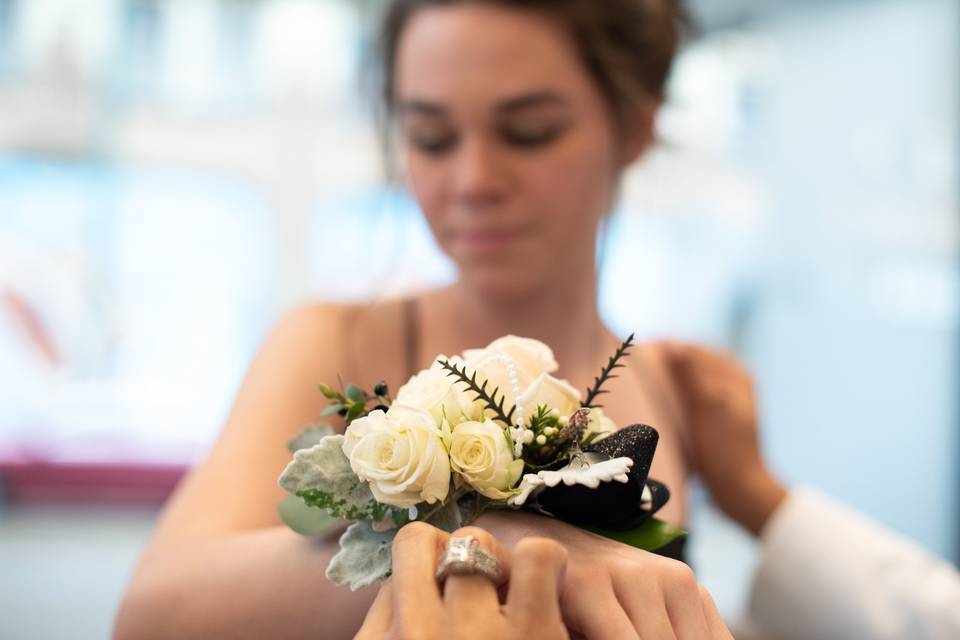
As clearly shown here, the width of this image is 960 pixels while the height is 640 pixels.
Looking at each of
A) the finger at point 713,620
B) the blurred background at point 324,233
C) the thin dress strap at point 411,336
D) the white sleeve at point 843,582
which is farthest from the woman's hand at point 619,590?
the blurred background at point 324,233

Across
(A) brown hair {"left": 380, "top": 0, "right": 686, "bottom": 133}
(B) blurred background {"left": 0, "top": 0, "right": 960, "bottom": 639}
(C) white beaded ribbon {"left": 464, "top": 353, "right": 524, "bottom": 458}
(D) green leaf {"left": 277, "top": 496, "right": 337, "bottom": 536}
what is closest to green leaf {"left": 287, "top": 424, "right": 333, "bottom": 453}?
(D) green leaf {"left": 277, "top": 496, "right": 337, "bottom": 536}

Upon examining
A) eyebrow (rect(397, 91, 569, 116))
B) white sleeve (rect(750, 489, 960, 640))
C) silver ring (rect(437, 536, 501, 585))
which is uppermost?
eyebrow (rect(397, 91, 569, 116))

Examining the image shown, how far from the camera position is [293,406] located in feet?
2.83

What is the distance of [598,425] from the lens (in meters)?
0.56

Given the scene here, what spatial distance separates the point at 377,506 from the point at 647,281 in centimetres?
415

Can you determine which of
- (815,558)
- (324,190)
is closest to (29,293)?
(324,190)

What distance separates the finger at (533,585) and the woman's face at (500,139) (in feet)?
1.69

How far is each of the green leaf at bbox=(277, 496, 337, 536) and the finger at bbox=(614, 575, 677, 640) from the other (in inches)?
8.6

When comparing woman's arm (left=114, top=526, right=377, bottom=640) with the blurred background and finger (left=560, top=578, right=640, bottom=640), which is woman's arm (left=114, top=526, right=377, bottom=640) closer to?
finger (left=560, top=578, right=640, bottom=640)

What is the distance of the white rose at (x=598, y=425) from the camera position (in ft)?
1.80

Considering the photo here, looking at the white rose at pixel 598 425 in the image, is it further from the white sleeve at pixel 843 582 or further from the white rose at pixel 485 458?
the white sleeve at pixel 843 582

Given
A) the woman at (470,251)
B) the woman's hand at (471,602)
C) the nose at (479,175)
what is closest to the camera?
the woman's hand at (471,602)

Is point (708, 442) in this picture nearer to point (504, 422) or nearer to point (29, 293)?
point (504, 422)

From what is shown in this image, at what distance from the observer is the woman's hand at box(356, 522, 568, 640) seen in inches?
16.2
